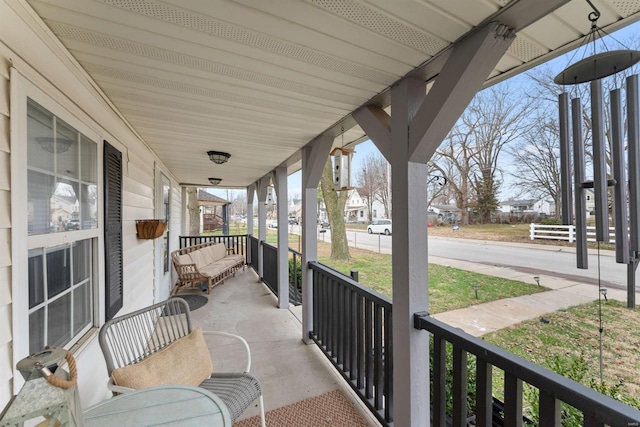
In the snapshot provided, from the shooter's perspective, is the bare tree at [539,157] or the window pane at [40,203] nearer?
the window pane at [40,203]

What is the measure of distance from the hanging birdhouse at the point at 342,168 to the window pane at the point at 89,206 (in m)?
1.85

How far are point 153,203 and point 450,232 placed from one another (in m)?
5.79

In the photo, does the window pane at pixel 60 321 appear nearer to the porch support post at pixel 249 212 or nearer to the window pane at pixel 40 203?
the window pane at pixel 40 203

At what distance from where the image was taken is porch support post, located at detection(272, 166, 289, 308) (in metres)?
4.23

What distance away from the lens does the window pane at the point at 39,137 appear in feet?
3.86

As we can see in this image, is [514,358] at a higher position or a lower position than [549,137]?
lower

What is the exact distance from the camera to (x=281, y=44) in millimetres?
1272

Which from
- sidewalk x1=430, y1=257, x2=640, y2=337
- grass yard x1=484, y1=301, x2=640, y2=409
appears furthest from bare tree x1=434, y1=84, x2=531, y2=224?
grass yard x1=484, y1=301, x2=640, y2=409

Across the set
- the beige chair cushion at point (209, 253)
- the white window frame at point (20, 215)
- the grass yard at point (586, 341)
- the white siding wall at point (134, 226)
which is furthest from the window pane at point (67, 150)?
the beige chair cushion at point (209, 253)

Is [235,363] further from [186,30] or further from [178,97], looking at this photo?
[186,30]

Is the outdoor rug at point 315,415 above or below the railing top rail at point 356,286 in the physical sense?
below

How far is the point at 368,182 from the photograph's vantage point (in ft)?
24.1

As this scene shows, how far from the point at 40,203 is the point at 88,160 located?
0.66 metres

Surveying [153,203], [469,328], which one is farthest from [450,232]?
[153,203]
